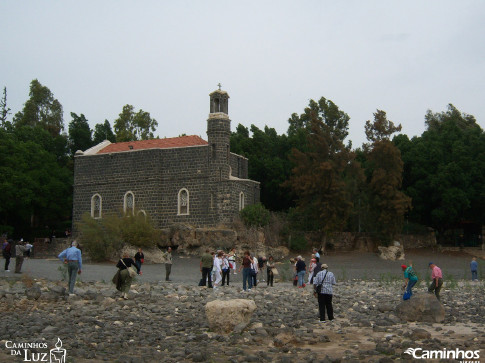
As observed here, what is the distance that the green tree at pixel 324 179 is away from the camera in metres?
37.2

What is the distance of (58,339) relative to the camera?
1147 centimetres

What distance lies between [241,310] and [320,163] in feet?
85.5

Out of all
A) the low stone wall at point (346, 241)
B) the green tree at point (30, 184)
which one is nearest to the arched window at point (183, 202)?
the low stone wall at point (346, 241)

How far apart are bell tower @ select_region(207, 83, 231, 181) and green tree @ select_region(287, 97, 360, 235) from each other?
4.53 m

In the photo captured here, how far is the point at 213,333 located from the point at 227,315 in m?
0.49

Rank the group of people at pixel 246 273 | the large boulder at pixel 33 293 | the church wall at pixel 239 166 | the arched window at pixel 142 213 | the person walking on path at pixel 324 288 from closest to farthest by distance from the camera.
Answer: the person walking on path at pixel 324 288 → the group of people at pixel 246 273 → the large boulder at pixel 33 293 → the arched window at pixel 142 213 → the church wall at pixel 239 166

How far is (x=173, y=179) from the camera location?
3931 cm

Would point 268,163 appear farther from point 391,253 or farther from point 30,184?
point 30,184

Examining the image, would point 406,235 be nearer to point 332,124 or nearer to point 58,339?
point 332,124

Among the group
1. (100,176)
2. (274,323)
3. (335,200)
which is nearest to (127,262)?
(274,323)
